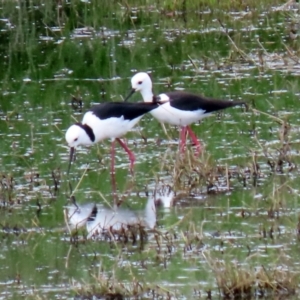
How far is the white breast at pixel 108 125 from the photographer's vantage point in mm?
8023

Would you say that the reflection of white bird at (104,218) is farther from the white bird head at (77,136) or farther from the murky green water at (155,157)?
the white bird head at (77,136)

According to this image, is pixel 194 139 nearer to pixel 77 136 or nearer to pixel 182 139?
pixel 182 139

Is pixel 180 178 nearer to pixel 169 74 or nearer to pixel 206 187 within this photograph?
pixel 206 187

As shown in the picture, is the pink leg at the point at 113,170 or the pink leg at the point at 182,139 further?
the pink leg at the point at 182,139

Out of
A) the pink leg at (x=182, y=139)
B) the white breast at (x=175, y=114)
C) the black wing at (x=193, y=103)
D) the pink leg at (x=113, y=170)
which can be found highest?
the black wing at (x=193, y=103)

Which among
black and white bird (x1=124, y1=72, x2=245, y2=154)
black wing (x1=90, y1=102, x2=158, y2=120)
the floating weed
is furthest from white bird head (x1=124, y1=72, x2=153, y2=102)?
the floating weed

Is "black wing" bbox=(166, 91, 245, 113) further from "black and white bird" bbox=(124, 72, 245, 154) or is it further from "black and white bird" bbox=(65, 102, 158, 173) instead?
"black and white bird" bbox=(65, 102, 158, 173)

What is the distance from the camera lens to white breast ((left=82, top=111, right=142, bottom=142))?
8023 mm

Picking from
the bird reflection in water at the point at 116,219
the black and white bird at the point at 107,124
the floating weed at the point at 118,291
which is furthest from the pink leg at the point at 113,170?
the floating weed at the point at 118,291

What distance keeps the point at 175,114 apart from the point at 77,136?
73cm

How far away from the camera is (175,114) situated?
323 inches

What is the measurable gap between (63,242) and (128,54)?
539 centimetres

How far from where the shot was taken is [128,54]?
11.6 meters

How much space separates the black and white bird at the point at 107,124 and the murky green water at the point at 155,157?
7.2 inches
